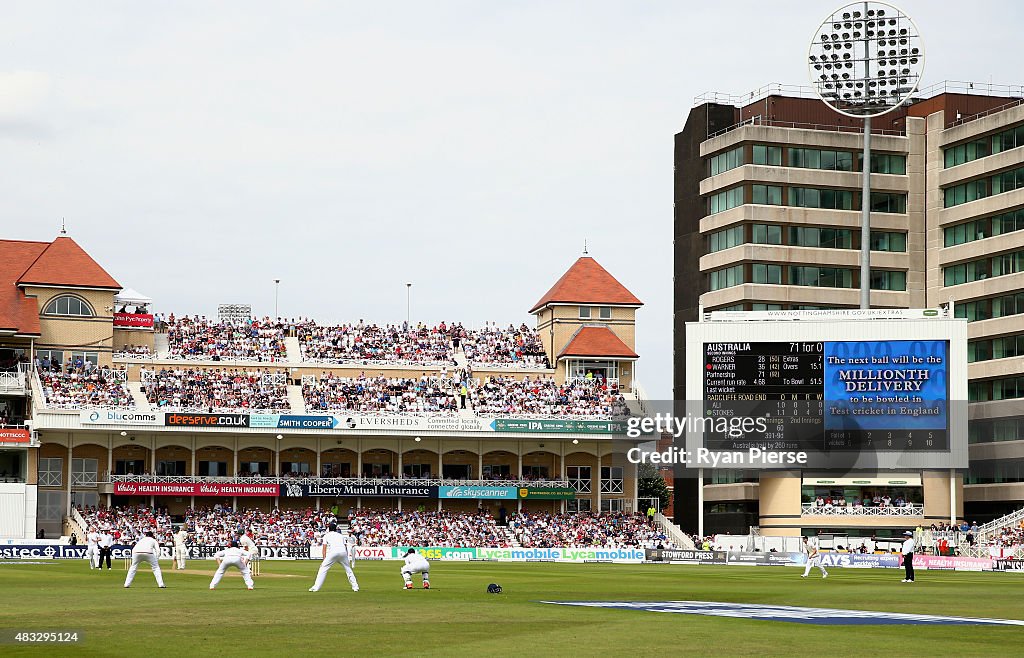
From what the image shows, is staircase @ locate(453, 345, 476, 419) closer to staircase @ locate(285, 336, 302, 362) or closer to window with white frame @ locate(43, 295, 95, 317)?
staircase @ locate(285, 336, 302, 362)

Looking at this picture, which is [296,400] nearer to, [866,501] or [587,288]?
[587,288]

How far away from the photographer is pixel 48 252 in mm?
82438

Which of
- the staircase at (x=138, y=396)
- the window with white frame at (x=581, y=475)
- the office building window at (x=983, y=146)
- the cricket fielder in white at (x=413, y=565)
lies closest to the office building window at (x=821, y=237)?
the office building window at (x=983, y=146)

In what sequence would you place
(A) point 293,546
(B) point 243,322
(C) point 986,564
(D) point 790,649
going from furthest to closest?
(B) point 243,322 → (A) point 293,546 → (C) point 986,564 → (D) point 790,649

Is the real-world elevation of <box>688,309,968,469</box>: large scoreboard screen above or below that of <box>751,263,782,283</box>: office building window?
below

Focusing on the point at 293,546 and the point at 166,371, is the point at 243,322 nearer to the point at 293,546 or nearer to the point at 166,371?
the point at 166,371

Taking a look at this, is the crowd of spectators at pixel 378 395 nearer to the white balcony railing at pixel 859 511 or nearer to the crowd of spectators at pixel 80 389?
the crowd of spectators at pixel 80 389

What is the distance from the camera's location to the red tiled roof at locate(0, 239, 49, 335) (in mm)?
77625

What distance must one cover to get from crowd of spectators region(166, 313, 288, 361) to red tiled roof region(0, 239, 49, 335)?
8386mm

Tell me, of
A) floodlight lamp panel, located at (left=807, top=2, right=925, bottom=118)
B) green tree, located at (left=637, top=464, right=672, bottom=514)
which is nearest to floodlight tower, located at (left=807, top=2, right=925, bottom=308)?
floodlight lamp panel, located at (left=807, top=2, right=925, bottom=118)

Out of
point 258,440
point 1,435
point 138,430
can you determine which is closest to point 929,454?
point 258,440

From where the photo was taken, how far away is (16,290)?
80.6 meters

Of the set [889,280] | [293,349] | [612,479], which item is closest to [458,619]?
[612,479]

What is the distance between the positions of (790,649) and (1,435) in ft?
203
